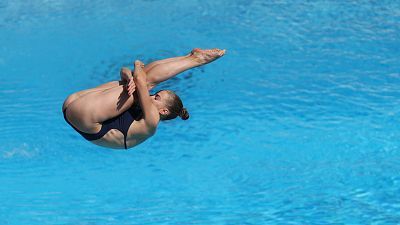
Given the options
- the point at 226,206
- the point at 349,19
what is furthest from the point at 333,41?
the point at 226,206

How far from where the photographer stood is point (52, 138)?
8359 millimetres

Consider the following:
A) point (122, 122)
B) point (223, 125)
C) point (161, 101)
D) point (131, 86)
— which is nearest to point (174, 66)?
point (161, 101)

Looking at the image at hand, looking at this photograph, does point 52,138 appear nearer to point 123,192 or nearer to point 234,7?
point 123,192

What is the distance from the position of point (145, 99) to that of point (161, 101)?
0.54 feet

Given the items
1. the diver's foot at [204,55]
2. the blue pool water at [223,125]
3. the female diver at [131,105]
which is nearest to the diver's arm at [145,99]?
the female diver at [131,105]

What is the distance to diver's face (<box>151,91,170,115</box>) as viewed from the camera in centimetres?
489

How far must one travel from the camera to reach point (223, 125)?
8422mm

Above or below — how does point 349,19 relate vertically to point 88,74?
above

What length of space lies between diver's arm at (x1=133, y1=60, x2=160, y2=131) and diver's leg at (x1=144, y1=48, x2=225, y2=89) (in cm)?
7

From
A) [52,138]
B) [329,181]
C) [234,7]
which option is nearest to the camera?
[329,181]

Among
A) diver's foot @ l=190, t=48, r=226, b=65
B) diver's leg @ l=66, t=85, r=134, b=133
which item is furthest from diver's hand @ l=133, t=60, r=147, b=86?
diver's foot @ l=190, t=48, r=226, b=65

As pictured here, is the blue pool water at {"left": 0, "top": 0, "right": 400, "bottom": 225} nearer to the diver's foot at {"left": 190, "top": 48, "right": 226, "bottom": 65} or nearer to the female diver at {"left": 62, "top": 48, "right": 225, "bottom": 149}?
the female diver at {"left": 62, "top": 48, "right": 225, "bottom": 149}

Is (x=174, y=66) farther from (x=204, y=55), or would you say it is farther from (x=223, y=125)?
(x=223, y=125)

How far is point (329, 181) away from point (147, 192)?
6.73 feet
